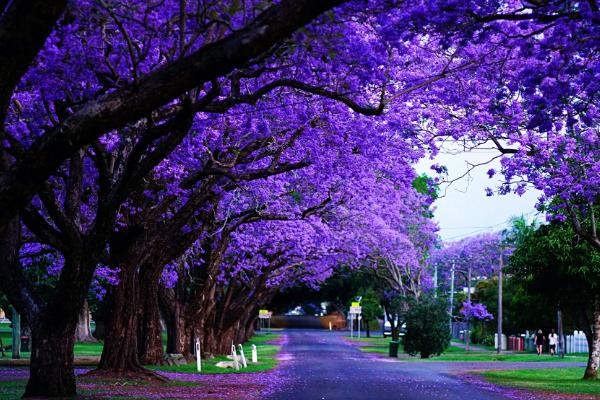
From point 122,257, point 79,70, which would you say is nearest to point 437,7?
point 79,70

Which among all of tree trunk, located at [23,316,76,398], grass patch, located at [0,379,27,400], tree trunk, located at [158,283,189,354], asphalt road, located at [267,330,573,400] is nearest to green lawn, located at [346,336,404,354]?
tree trunk, located at [158,283,189,354]

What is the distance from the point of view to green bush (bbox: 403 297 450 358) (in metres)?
45.7

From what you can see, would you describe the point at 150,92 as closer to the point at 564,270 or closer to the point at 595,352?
the point at 564,270

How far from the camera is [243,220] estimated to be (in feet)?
90.1

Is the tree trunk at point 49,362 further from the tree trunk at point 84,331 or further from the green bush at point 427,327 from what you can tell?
the tree trunk at point 84,331

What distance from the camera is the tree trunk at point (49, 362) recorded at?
52.8 ft

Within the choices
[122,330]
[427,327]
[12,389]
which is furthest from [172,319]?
[427,327]

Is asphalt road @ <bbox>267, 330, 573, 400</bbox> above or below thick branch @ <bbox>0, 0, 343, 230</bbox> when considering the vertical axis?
below

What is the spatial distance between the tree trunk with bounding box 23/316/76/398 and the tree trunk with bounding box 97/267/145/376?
251 inches

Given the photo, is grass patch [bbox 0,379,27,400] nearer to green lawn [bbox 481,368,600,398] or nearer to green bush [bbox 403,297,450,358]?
green lawn [bbox 481,368,600,398]

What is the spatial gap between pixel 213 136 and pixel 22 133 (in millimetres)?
4808

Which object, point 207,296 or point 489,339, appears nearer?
point 207,296

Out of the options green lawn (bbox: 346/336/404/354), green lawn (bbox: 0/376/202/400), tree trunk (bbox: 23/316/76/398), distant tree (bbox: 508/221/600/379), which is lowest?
green lawn (bbox: 346/336/404/354)

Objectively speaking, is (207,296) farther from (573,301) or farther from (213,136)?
(213,136)
